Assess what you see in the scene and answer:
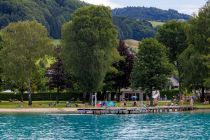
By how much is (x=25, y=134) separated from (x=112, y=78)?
61.2 meters

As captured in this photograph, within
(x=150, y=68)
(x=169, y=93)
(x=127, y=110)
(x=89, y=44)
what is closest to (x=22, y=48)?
(x=89, y=44)

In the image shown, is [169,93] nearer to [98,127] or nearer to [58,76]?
[58,76]

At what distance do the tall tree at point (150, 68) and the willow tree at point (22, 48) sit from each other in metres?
17.0

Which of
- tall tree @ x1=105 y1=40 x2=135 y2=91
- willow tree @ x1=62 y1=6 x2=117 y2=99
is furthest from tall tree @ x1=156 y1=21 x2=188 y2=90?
willow tree @ x1=62 y1=6 x2=117 y2=99

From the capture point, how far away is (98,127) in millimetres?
67688

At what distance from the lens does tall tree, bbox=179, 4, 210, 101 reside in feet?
330

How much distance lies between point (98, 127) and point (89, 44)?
3697 cm

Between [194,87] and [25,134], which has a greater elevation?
[194,87]

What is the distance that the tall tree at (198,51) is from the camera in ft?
330

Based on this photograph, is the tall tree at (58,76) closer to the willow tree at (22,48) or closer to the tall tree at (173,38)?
the willow tree at (22,48)

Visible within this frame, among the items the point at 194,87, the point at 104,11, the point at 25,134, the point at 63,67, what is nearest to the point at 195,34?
the point at 194,87

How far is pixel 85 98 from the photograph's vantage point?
12112cm

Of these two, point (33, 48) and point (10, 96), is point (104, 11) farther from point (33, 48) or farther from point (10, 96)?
point (10, 96)

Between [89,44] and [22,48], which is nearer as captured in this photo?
[89,44]
